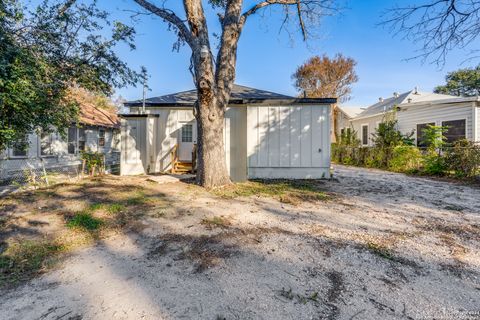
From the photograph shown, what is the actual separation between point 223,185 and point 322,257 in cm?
377

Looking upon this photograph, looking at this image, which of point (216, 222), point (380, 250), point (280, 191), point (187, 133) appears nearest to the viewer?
point (380, 250)

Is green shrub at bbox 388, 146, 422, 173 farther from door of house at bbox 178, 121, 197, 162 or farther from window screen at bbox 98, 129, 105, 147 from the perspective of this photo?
window screen at bbox 98, 129, 105, 147

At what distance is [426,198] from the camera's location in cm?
519

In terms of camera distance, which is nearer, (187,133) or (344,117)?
(187,133)

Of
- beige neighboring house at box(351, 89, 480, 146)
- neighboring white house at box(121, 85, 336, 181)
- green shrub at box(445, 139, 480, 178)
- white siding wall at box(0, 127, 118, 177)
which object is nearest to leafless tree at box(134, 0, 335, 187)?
neighboring white house at box(121, 85, 336, 181)

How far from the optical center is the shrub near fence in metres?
7.52

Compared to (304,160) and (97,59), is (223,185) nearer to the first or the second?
(304,160)

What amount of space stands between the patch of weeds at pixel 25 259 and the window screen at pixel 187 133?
257 inches

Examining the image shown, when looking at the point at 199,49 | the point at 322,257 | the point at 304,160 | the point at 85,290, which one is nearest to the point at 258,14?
the point at 199,49

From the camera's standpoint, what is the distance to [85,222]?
11.8 feet

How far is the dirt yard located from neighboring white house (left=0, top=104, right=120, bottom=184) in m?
2.91

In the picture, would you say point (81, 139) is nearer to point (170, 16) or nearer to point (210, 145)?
point (170, 16)

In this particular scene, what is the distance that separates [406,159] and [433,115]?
4.05 meters

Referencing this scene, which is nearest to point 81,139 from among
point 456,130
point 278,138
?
point 278,138
